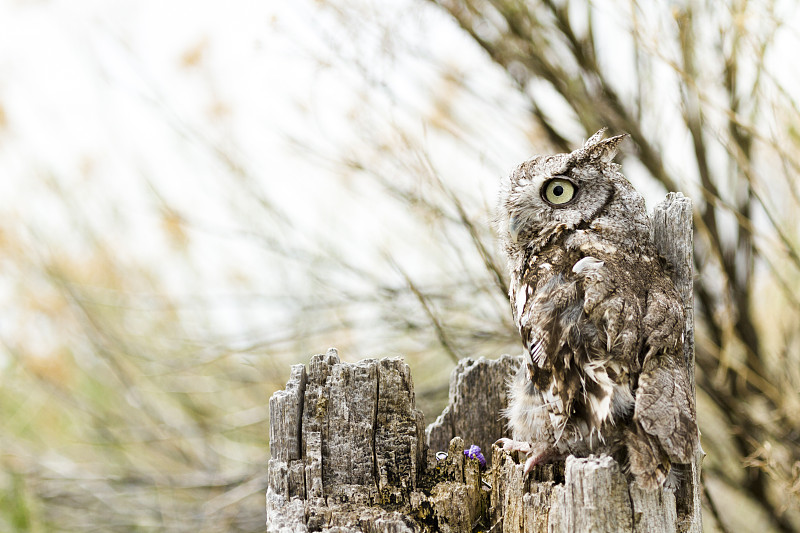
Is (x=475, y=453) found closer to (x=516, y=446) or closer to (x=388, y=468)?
(x=516, y=446)

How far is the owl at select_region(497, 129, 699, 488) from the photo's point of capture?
150 cm

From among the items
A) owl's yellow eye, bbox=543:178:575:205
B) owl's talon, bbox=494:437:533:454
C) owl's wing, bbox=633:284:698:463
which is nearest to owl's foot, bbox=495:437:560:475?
owl's talon, bbox=494:437:533:454

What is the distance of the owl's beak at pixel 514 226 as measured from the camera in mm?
2025

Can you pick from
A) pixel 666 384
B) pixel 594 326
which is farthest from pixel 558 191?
pixel 666 384

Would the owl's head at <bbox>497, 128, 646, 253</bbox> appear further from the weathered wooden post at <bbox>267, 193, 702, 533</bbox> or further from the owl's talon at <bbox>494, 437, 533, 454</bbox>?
the owl's talon at <bbox>494, 437, 533, 454</bbox>

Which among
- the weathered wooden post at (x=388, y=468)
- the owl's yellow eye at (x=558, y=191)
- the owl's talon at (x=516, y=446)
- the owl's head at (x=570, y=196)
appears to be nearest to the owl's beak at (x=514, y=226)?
the owl's head at (x=570, y=196)

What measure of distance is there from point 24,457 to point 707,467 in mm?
3764

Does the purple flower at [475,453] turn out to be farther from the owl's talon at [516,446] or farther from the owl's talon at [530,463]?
the owl's talon at [530,463]

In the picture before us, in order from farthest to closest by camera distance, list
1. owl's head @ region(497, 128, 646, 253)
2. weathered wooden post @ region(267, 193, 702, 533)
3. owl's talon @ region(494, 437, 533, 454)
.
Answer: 1. owl's head @ region(497, 128, 646, 253)
2. owl's talon @ region(494, 437, 533, 454)
3. weathered wooden post @ region(267, 193, 702, 533)

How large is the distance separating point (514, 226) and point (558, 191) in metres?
0.17

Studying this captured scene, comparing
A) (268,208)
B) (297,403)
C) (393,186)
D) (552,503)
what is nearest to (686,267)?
(552,503)

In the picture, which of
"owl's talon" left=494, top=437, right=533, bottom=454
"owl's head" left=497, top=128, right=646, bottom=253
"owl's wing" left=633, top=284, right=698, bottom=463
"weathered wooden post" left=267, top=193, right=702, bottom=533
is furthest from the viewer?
"owl's head" left=497, top=128, right=646, bottom=253

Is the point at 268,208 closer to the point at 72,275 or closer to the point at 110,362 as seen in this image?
the point at 110,362

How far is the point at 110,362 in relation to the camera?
3684mm
